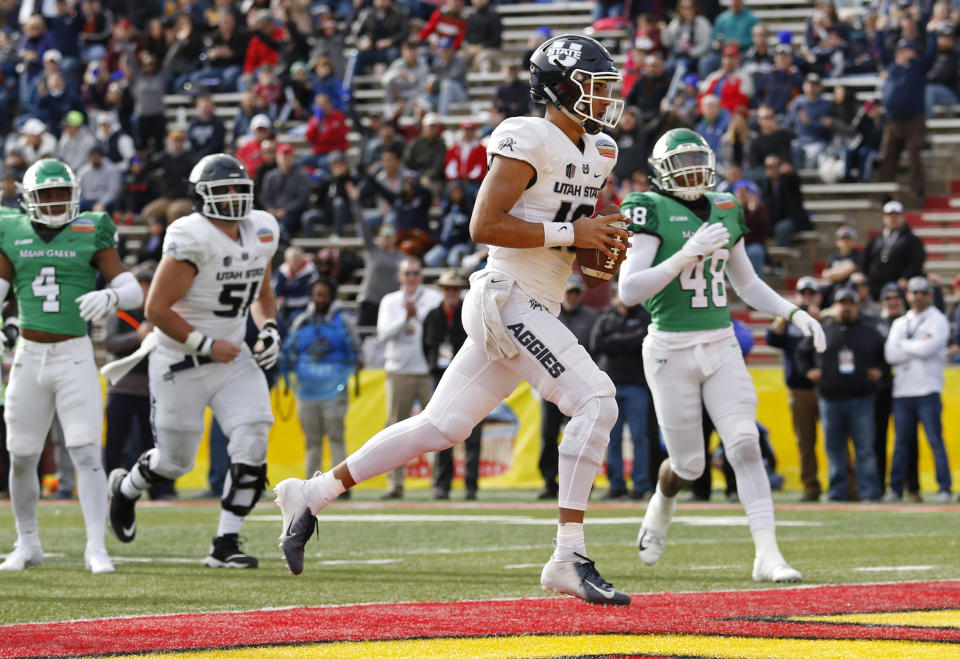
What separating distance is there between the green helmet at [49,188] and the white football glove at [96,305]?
51cm

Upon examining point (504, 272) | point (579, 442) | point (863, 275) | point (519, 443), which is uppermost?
point (504, 272)

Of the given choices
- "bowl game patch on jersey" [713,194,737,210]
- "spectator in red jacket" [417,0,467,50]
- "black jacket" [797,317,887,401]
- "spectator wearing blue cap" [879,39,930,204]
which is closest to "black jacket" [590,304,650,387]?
"black jacket" [797,317,887,401]

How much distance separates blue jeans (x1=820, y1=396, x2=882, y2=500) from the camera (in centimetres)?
1357

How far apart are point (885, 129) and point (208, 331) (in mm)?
11598

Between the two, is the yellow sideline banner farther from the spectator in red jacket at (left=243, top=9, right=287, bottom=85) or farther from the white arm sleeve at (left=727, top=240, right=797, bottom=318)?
the spectator in red jacket at (left=243, top=9, right=287, bottom=85)

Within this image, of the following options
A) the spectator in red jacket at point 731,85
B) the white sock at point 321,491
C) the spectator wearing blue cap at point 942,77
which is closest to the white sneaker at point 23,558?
the white sock at point 321,491

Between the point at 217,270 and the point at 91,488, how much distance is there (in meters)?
1.24

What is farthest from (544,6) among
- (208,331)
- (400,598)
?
(400,598)

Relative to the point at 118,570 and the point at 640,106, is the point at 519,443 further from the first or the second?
the point at 118,570

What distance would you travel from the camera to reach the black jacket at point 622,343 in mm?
13688

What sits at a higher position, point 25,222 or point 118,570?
point 25,222

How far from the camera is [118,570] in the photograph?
789 cm

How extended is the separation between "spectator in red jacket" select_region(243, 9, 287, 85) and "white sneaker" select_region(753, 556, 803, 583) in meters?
16.9

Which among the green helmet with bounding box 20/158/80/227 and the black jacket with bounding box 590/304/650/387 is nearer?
the green helmet with bounding box 20/158/80/227
